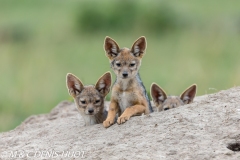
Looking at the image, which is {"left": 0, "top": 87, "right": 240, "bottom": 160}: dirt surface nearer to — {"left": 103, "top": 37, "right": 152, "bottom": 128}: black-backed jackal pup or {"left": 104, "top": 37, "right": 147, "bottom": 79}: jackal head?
{"left": 103, "top": 37, "right": 152, "bottom": 128}: black-backed jackal pup

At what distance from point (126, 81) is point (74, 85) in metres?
0.86

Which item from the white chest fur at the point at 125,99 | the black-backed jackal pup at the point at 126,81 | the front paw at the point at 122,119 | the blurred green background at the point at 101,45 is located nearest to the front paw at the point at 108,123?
the front paw at the point at 122,119

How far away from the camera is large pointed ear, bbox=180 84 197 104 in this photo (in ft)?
37.1

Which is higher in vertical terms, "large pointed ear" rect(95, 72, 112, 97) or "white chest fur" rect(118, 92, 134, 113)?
"large pointed ear" rect(95, 72, 112, 97)

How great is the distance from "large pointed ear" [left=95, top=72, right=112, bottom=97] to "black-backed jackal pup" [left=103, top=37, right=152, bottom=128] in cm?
21

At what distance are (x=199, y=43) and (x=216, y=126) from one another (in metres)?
11.6

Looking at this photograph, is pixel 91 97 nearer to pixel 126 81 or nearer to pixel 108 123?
pixel 126 81

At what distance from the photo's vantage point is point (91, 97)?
10.8m

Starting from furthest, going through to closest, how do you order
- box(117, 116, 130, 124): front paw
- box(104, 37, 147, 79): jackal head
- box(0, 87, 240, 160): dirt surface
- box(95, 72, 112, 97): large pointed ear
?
box(95, 72, 112, 97): large pointed ear < box(104, 37, 147, 79): jackal head < box(117, 116, 130, 124): front paw < box(0, 87, 240, 160): dirt surface

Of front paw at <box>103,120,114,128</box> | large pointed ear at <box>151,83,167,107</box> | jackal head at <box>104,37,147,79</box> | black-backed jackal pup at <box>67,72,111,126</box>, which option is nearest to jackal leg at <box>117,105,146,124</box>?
front paw at <box>103,120,114,128</box>

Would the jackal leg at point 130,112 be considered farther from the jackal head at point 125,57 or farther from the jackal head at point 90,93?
the jackal head at point 90,93

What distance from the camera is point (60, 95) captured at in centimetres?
1681

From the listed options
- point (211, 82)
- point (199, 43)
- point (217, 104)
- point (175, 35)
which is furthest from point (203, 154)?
point (175, 35)

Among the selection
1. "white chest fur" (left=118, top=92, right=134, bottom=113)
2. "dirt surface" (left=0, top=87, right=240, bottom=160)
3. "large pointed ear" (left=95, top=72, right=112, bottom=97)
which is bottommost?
"dirt surface" (left=0, top=87, right=240, bottom=160)
